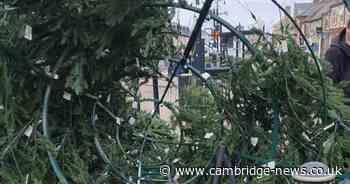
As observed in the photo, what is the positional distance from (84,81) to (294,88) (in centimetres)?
86

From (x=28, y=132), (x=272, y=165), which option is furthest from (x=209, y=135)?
(x=28, y=132)

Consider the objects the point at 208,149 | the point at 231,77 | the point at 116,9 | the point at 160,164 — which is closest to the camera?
the point at 116,9

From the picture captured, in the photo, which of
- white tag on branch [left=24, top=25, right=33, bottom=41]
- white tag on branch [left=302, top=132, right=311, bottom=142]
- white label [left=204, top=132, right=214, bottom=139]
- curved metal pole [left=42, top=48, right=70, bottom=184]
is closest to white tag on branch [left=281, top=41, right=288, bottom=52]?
white tag on branch [left=302, top=132, right=311, bottom=142]

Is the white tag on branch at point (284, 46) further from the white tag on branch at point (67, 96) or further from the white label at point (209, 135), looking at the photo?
the white tag on branch at point (67, 96)

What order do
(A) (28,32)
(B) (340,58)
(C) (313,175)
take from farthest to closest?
1. (B) (340,58)
2. (A) (28,32)
3. (C) (313,175)

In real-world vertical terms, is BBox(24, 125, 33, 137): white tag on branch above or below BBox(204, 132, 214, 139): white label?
above

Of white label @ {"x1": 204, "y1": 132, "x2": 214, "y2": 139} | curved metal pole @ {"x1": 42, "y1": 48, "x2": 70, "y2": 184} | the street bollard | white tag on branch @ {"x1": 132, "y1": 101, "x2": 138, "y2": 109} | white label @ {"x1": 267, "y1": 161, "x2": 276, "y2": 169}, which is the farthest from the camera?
white tag on branch @ {"x1": 132, "y1": 101, "x2": 138, "y2": 109}

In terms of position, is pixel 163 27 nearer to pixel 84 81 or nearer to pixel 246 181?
pixel 84 81

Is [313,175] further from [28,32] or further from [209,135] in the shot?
[28,32]

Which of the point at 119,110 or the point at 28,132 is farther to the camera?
the point at 119,110

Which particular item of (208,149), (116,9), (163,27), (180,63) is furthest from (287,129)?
(116,9)

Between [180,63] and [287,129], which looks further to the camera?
[180,63]

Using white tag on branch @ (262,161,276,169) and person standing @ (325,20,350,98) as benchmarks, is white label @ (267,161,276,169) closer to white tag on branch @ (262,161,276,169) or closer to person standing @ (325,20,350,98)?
white tag on branch @ (262,161,276,169)

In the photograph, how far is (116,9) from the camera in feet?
5.04
